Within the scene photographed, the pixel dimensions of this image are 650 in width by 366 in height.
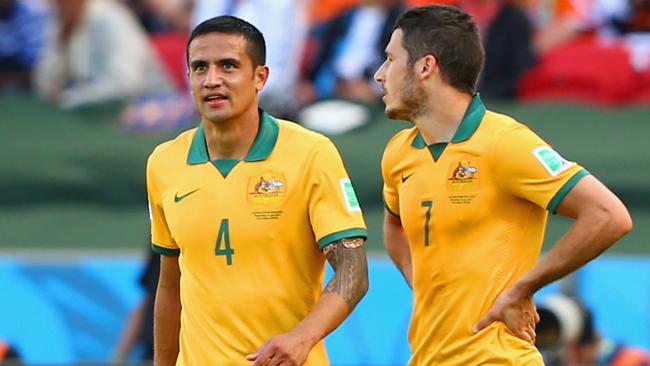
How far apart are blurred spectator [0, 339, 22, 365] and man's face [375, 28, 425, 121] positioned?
562 cm

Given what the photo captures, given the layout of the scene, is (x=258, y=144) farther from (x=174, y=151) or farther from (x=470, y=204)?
(x=470, y=204)

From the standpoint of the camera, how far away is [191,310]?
5934 mm

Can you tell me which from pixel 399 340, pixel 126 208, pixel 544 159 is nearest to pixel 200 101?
pixel 544 159

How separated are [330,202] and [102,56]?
7585 mm

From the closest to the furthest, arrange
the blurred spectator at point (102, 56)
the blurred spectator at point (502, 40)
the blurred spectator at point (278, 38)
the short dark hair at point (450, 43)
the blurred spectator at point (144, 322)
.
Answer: the short dark hair at point (450, 43) < the blurred spectator at point (144, 322) < the blurred spectator at point (278, 38) < the blurred spectator at point (502, 40) < the blurred spectator at point (102, 56)

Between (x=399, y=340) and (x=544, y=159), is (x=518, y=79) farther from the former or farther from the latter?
(x=544, y=159)

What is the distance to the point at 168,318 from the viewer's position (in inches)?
246

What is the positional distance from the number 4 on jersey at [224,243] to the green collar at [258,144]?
0.94 ft

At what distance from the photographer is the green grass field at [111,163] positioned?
11594 millimetres

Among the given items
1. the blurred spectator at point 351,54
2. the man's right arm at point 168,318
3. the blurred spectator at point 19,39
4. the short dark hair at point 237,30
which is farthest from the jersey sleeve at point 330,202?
the blurred spectator at point 19,39

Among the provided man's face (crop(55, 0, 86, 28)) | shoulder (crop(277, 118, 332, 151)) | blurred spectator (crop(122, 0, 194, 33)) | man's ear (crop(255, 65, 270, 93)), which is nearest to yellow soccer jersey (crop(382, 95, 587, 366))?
shoulder (crop(277, 118, 332, 151))

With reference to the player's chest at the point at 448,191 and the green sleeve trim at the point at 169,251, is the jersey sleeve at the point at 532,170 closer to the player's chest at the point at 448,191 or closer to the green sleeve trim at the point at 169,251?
the player's chest at the point at 448,191

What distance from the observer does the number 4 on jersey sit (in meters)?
5.84

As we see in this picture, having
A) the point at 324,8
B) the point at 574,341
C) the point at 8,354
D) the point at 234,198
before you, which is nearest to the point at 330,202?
the point at 234,198
